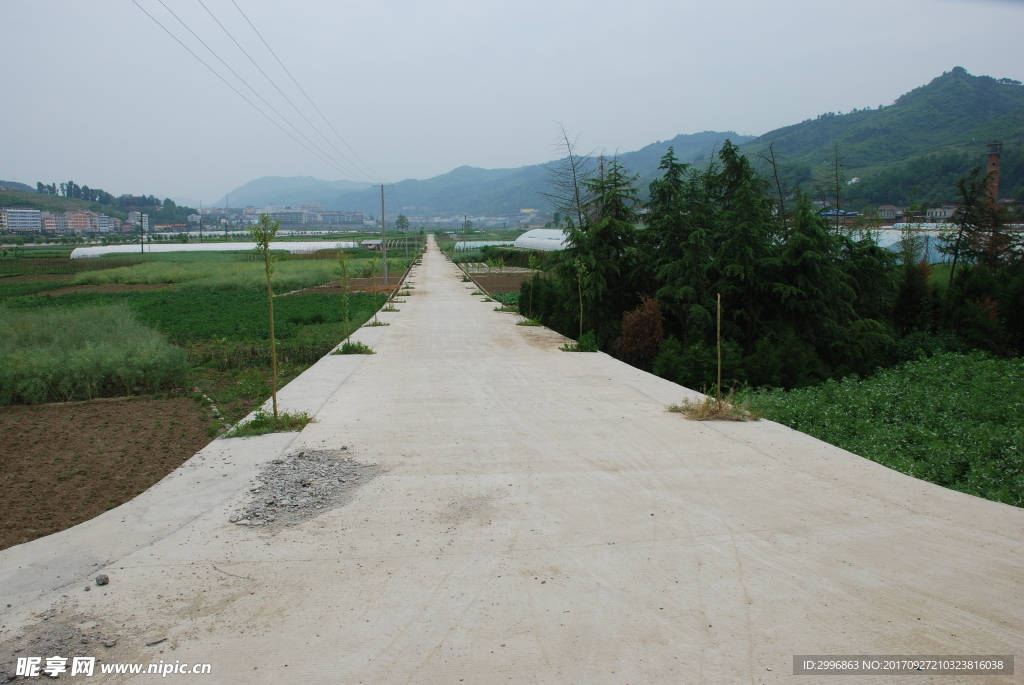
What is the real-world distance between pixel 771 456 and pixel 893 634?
335 centimetres

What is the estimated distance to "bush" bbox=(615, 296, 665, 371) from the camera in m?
14.9

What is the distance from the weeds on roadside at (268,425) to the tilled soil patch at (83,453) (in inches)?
23.8

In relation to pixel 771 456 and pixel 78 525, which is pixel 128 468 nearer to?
pixel 78 525

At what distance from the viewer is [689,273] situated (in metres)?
15.6

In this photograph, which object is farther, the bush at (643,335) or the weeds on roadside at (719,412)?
the bush at (643,335)

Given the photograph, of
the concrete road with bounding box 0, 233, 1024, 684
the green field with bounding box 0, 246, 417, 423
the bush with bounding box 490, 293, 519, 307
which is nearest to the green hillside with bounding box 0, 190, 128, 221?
the bush with bounding box 490, 293, 519, 307

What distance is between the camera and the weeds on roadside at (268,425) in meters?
7.70

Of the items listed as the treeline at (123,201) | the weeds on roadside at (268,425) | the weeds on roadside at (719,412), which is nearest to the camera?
the weeds on roadside at (268,425)

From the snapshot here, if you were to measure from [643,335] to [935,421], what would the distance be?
22.3ft

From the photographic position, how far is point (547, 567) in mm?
4352

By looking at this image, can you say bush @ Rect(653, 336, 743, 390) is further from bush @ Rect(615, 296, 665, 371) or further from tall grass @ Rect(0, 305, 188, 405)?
tall grass @ Rect(0, 305, 188, 405)

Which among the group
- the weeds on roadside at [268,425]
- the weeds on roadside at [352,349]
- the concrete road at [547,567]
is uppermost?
the weeds on roadside at [352,349]

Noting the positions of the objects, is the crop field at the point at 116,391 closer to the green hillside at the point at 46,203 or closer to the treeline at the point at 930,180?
the treeline at the point at 930,180

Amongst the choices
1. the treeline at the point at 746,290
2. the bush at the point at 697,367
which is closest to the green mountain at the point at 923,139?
the treeline at the point at 746,290
